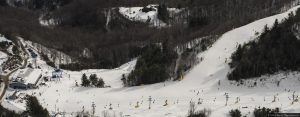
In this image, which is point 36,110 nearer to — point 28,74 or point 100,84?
point 100,84

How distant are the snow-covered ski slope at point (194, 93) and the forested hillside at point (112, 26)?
1336cm

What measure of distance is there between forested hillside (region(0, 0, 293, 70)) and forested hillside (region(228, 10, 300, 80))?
16.4 m

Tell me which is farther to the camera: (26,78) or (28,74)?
(28,74)

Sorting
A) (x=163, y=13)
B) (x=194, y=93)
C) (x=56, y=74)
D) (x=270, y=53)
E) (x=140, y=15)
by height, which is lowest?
(x=194, y=93)

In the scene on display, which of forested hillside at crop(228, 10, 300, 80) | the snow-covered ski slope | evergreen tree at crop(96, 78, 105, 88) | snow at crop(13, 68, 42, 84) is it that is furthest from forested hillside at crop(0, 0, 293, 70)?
evergreen tree at crop(96, 78, 105, 88)

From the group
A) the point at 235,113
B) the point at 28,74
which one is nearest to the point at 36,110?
the point at 28,74

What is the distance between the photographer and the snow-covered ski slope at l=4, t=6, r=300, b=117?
54.4 meters

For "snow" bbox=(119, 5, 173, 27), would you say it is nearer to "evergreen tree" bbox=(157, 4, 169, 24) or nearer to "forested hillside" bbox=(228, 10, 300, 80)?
"evergreen tree" bbox=(157, 4, 169, 24)

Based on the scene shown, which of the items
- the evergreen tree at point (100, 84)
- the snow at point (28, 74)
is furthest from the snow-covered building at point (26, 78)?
the evergreen tree at point (100, 84)

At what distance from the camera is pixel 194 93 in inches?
2406

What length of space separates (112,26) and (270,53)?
7753 cm

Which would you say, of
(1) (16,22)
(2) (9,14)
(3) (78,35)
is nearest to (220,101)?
(3) (78,35)

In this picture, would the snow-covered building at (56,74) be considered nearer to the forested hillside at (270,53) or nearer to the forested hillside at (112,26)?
the forested hillside at (112,26)

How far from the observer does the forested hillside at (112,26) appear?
94.2m
